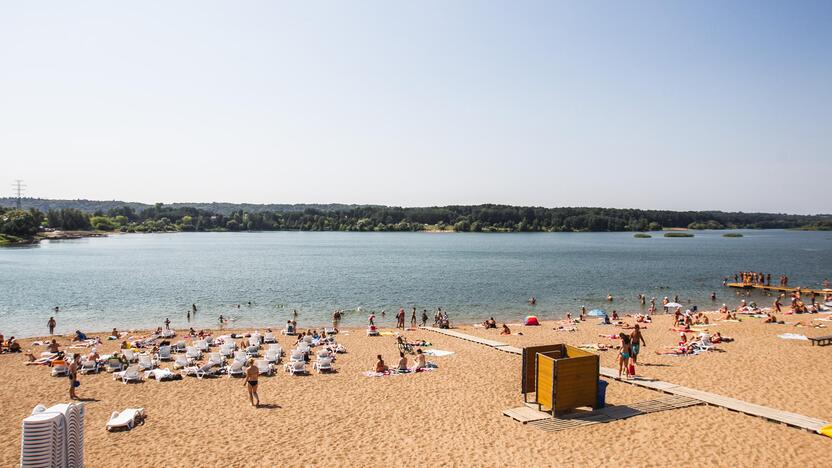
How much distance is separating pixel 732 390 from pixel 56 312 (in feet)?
141

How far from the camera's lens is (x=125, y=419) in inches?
502

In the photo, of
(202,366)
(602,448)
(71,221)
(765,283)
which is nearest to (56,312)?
(202,366)

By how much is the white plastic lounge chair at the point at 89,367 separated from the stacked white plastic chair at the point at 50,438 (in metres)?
11.2

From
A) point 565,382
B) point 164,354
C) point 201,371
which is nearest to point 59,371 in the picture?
point 164,354

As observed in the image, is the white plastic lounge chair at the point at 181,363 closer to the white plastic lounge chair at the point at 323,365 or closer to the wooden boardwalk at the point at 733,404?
the white plastic lounge chair at the point at 323,365

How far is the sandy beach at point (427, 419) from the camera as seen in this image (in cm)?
1075

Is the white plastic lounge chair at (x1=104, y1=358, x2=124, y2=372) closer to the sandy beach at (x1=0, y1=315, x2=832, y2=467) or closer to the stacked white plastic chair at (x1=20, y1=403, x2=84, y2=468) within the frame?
the sandy beach at (x1=0, y1=315, x2=832, y2=467)

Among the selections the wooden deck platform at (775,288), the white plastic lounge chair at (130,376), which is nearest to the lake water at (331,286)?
the wooden deck platform at (775,288)

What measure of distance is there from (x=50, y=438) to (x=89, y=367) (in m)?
12.1

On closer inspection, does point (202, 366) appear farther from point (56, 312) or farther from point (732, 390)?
point (56, 312)

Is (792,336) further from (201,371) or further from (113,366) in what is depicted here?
(113,366)

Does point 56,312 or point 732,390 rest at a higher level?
point 732,390

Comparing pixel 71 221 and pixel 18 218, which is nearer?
pixel 18 218

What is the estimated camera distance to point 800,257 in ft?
304
